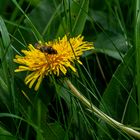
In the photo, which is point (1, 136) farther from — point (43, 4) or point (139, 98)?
point (43, 4)

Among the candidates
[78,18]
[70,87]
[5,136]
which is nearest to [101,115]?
[70,87]

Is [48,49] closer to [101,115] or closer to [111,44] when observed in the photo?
[101,115]

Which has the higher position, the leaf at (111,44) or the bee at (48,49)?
the bee at (48,49)

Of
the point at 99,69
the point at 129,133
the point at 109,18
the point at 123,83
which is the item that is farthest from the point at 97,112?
the point at 109,18

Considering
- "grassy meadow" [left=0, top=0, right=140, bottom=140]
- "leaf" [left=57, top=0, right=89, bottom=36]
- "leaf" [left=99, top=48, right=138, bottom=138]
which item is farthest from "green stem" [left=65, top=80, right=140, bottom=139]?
"leaf" [left=57, top=0, right=89, bottom=36]

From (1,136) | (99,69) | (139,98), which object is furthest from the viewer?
(99,69)

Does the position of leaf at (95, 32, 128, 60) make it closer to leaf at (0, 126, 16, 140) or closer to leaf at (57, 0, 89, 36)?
leaf at (57, 0, 89, 36)

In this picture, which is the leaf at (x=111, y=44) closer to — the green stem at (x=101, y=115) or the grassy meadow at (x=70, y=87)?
the grassy meadow at (x=70, y=87)

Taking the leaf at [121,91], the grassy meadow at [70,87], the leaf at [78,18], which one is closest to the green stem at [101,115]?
the grassy meadow at [70,87]

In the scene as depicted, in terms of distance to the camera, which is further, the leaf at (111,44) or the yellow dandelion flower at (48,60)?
the leaf at (111,44)
